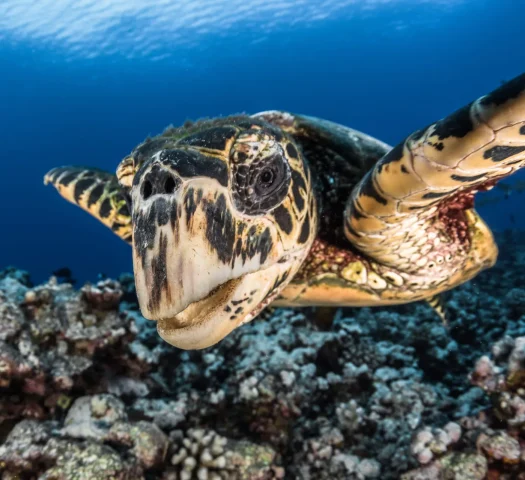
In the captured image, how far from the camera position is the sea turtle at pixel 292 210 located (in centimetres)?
121

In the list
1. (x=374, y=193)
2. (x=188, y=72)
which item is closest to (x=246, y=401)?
(x=374, y=193)

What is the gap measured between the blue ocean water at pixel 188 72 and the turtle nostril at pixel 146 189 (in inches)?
1209

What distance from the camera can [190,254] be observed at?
1183 mm

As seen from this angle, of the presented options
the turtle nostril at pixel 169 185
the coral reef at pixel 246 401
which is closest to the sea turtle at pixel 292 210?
→ the turtle nostril at pixel 169 185

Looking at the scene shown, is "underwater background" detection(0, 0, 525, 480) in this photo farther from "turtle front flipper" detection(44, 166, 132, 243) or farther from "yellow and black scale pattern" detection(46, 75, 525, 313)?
"yellow and black scale pattern" detection(46, 75, 525, 313)

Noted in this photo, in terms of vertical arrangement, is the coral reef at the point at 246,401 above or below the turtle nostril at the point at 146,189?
below

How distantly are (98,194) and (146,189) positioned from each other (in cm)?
213

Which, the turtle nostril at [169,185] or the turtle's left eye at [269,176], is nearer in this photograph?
the turtle nostril at [169,185]

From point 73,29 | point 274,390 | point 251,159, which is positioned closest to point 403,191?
point 251,159

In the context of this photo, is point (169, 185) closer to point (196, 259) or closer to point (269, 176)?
point (196, 259)

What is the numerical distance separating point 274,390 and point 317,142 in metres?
1.72

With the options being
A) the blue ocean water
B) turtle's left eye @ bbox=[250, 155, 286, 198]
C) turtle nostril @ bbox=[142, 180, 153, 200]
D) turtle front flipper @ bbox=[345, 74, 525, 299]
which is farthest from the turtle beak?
the blue ocean water

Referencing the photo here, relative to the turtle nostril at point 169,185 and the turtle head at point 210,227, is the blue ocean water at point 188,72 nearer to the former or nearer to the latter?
the turtle head at point 210,227

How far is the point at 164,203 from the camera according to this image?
1.22 m
